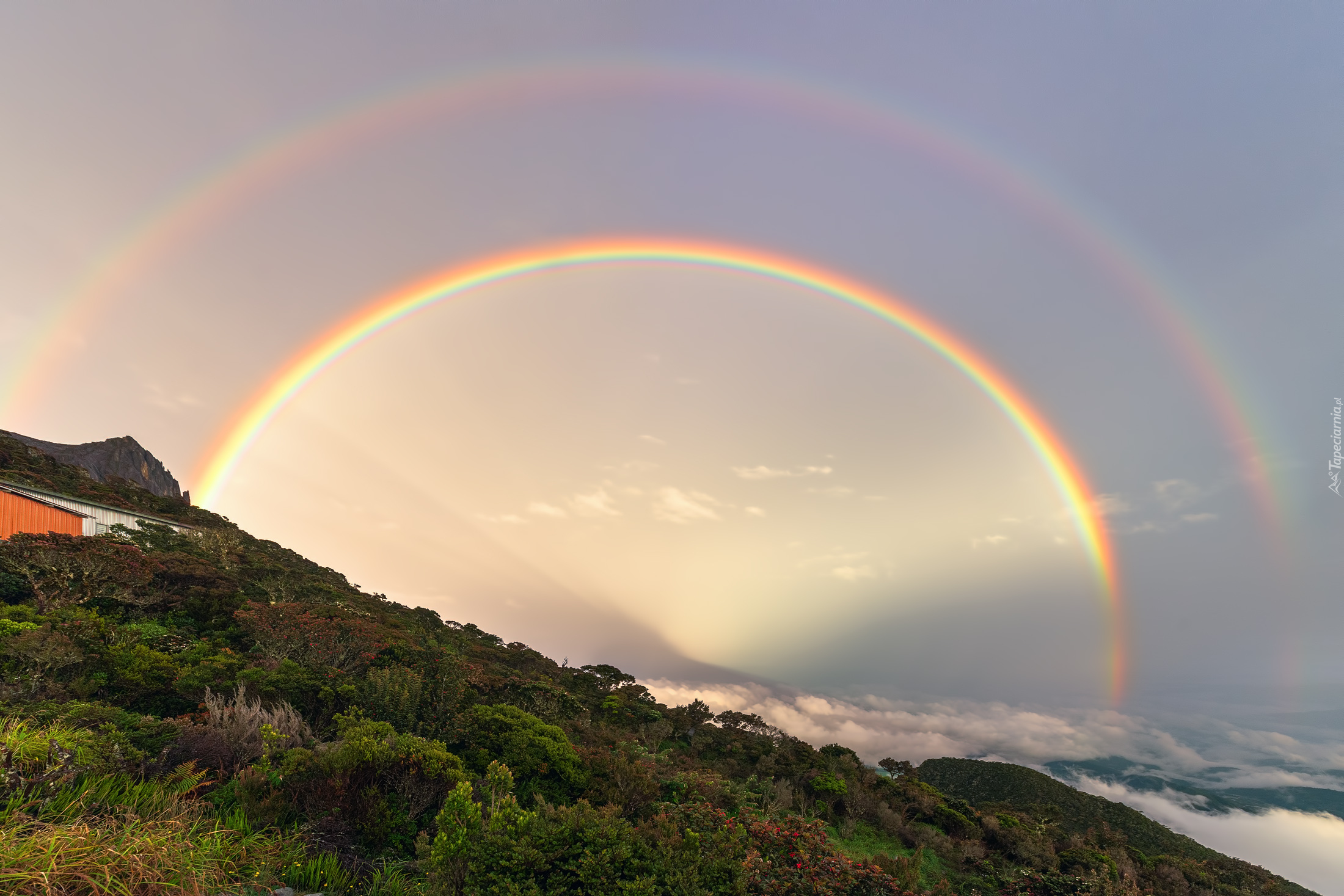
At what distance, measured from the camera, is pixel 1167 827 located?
21.8 m

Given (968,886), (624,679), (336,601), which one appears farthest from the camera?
(624,679)

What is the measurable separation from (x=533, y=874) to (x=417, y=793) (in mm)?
3725

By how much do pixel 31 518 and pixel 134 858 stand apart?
24.0 metres

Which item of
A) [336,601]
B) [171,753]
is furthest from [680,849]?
[336,601]

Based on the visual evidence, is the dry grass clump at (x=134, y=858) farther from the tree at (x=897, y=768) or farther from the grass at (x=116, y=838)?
the tree at (x=897, y=768)

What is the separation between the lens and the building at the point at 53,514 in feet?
62.7

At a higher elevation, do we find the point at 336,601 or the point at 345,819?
the point at 336,601

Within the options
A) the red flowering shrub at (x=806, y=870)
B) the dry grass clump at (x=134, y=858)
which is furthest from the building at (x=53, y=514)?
the red flowering shrub at (x=806, y=870)

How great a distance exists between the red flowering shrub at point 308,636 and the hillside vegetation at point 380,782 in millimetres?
71

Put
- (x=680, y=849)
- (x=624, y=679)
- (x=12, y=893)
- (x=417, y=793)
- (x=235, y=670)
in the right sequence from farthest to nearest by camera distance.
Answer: (x=624, y=679) < (x=235, y=670) < (x=417, y=793) < (x=680, y=849) < (x=12, y=893)

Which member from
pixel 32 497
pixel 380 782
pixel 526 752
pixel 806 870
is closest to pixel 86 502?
pixel 32 497

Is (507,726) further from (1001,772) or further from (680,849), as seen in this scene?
(1001,772)

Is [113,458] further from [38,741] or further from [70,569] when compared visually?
[38,741]

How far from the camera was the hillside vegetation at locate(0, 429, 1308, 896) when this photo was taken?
219 inches
